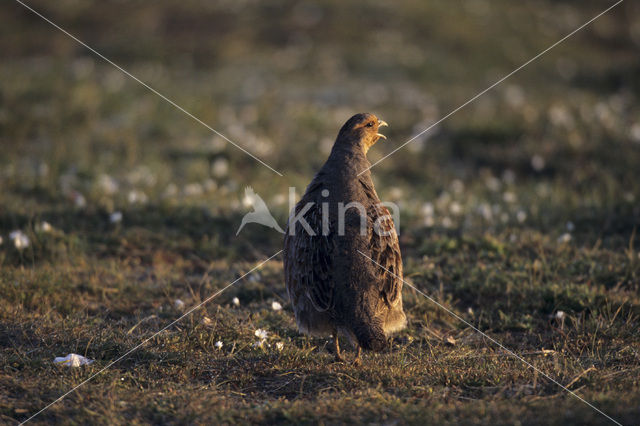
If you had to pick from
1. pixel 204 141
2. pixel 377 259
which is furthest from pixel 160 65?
pixel 377 259

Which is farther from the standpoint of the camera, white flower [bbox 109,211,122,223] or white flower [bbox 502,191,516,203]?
white flower [bbox 502,191,516,203]

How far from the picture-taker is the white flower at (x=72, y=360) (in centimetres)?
402

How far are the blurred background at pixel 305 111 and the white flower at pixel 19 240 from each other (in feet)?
1.54

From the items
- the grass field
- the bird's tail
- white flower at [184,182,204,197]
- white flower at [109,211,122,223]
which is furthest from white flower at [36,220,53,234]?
the bird's tail

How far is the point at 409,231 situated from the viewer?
662 cm

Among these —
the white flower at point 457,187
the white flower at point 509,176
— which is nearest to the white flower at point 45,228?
the white flower at point 457,187

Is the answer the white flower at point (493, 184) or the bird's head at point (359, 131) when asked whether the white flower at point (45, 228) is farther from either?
the white flower at point (493, 184)

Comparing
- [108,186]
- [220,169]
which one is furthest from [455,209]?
[108,186]

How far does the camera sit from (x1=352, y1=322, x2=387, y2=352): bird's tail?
3.91 metres

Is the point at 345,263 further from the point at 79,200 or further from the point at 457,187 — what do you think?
the point at 457,187

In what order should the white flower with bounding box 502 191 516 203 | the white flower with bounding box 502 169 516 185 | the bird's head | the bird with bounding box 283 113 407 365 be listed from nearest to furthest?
the bird with bounding box 283 113 407 365, the bird's head, the white flower with bounding box 502 191 516 203, the white flower with bounding box 502 169 516 185

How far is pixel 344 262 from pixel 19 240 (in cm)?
338

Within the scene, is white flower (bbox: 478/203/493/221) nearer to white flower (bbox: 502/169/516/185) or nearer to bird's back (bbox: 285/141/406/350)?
white flower (bbox: 502/169/516/185)

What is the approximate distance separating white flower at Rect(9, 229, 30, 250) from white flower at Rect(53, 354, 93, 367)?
2091mm
